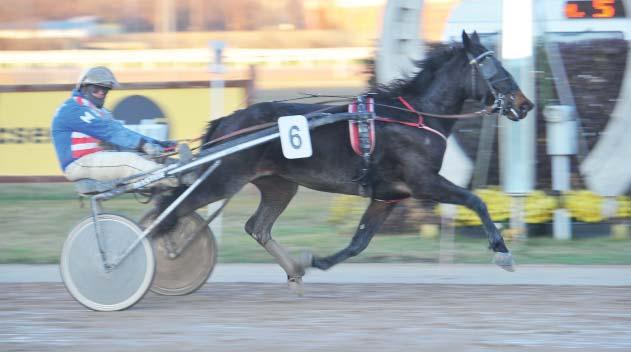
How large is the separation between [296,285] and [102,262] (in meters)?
1.59

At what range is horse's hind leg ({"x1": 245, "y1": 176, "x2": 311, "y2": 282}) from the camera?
8203mm

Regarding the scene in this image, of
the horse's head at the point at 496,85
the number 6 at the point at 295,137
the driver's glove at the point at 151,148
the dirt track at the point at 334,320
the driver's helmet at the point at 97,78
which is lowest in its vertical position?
the dirt track at the point at 334,320

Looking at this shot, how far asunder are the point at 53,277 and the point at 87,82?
2421 millimetres

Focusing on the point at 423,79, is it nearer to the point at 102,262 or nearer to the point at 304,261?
the point at 304,261

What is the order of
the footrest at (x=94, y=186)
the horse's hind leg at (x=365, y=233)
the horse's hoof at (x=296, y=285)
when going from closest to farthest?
Answer: the footrest at (x=94, y=186), the horse's hoof at (x=296, y=285), the horse's hind leg at (x=365, y=233)

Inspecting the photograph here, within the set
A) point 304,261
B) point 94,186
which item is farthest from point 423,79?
point 94,186

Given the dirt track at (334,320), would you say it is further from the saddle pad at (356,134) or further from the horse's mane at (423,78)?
the horse's mane at (423,78)

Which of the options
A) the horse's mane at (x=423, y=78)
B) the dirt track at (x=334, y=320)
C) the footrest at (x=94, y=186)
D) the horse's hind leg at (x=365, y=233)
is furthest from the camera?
the horse's mane at (x=423, y=78)

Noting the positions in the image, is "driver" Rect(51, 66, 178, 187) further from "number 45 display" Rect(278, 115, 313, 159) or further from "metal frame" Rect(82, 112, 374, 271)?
"number 45 display" Rect(278, 115, 313, 159)

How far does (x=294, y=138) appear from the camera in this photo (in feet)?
25.5

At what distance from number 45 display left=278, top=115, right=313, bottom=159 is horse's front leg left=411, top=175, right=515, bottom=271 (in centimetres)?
94

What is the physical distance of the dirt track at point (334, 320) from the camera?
6.61 metres

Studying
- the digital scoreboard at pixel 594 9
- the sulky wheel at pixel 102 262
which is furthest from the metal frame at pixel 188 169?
the digital scoreboard at pixel 594 9

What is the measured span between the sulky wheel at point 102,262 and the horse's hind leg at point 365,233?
5.08ft
